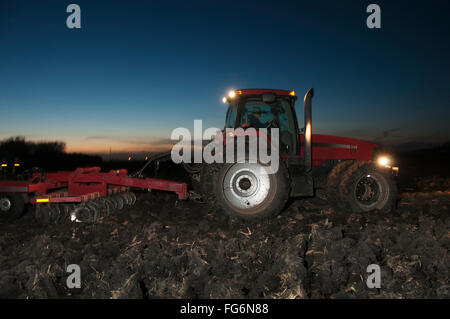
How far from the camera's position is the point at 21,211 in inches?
245

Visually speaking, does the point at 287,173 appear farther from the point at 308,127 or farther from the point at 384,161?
the point at 384,161

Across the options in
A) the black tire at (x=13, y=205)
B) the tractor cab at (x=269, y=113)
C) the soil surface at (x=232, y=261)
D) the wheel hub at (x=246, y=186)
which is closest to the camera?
the soil surface at (x=232, y=261)

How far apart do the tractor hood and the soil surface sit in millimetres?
1713

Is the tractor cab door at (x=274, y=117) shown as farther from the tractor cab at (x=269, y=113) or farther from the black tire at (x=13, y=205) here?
the black tire at (x=13, y=205)

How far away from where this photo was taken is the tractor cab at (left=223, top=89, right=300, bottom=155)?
18.5 feet

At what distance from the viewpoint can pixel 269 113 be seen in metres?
5.87

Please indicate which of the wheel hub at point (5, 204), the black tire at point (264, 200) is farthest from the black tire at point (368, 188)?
the wheel hub at point (5, 204)

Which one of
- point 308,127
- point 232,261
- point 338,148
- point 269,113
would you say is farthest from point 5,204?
point 338,148

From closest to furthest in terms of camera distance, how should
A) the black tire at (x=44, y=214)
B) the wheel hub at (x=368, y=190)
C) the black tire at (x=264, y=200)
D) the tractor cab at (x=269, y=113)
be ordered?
the black tire at (x=264, y=200)
the tractor cab at (x=269, y=113)
the black tire at (x=44, y=214)
the wheel hub at (x=368, y=190)

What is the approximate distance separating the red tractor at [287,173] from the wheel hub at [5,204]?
11.7 feet

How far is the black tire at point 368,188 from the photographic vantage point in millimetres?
5664
